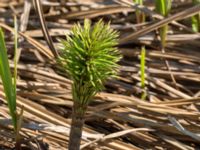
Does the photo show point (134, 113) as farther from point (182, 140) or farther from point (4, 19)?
point (4, 19)

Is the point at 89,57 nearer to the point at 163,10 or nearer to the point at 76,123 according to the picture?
the point at 76,123

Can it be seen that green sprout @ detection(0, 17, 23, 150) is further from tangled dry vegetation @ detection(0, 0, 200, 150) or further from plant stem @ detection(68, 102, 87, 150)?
plant stem @ detection(68, 102, 87, 150)

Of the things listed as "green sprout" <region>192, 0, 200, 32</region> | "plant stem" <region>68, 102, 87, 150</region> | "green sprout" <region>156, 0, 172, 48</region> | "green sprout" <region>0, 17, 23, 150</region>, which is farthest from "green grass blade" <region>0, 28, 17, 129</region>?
"green sprout" <region>192, 0, 200, 32</region>

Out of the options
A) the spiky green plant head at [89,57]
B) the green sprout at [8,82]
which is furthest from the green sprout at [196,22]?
the spiky green plant head at [89,57]

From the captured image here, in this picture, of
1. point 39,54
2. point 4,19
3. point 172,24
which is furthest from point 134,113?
point 4,19

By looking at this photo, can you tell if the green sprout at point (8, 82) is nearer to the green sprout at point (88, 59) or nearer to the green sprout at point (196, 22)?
the green sprout at point (88, 59)

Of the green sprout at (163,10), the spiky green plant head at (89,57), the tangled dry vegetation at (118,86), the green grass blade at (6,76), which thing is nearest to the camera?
the spiky green plant head at (89,57)
